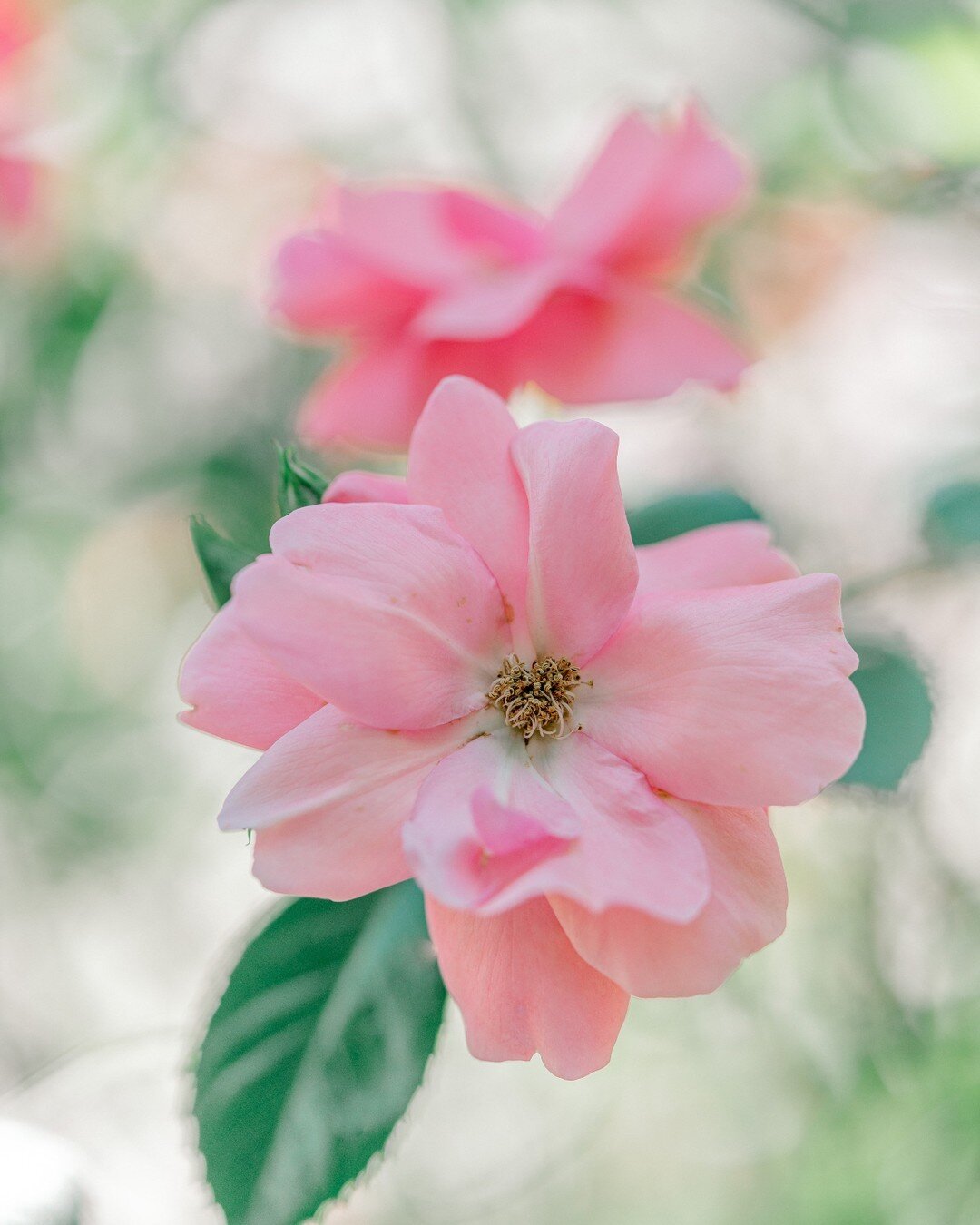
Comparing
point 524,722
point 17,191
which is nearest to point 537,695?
point 524,722

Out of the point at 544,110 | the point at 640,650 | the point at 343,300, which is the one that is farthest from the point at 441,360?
the point at 544,110

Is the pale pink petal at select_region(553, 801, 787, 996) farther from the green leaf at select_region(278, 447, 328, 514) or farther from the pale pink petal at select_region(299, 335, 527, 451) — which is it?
the pale pink petal at select_region(299, 335, 527, 451)

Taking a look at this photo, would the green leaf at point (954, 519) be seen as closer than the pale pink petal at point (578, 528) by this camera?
No

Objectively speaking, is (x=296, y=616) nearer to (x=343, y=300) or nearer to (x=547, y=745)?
(x=547, y=745)

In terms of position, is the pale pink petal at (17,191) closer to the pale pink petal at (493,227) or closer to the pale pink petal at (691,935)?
the pale pink petal at (493,227)

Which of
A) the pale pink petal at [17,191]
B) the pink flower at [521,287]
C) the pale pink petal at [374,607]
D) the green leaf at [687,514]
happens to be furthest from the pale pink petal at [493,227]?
the pale pink petal at [17,191]

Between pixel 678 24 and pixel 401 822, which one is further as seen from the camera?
pixel 678 24

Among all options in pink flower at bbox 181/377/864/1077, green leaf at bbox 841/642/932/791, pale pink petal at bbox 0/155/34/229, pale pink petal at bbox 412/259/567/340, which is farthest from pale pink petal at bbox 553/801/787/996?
pale pink petal at bbox 0/155/34/229

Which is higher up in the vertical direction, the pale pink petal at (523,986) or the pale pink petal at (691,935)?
the pale pink petal at (691,935)

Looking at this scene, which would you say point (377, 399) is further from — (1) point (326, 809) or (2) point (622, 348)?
(1) point (326, 809)
